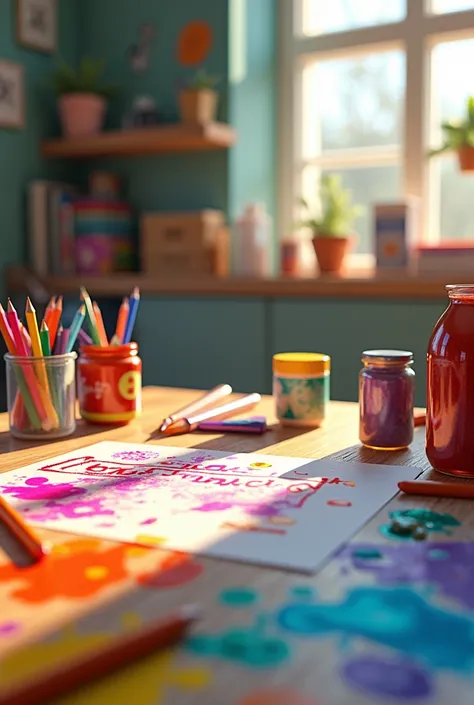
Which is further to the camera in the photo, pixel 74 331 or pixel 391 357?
pixel 74 331

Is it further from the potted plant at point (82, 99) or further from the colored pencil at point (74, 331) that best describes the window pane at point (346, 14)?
the colored pencil at point (74, 331)

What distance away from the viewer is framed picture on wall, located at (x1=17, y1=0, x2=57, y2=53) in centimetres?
314

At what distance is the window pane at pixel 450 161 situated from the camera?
9.64 ft

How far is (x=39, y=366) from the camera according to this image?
1.04 m

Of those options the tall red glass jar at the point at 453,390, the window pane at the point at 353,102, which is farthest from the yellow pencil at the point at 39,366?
the window pane at the point at 353,102

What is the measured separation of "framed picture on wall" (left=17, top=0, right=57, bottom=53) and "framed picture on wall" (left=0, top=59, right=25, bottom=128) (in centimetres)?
12

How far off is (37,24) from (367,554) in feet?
10.1

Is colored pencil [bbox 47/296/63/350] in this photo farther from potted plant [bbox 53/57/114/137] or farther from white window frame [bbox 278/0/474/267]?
potted plant [bbox 53/57/114/137]

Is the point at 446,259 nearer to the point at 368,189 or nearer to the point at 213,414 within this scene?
the point at 368,189

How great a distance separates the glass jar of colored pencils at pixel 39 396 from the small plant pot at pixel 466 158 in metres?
2.03

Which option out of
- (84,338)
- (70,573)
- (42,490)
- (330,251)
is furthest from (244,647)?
(330,251)

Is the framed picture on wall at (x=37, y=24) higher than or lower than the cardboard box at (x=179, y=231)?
higher

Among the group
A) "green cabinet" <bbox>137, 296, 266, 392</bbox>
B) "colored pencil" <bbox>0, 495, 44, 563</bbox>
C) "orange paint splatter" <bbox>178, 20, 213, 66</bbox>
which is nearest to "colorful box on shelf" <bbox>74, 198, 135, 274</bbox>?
"green cabinet" <bbox>137, 296, 266, 392</bbox>

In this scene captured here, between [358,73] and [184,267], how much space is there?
973mm
